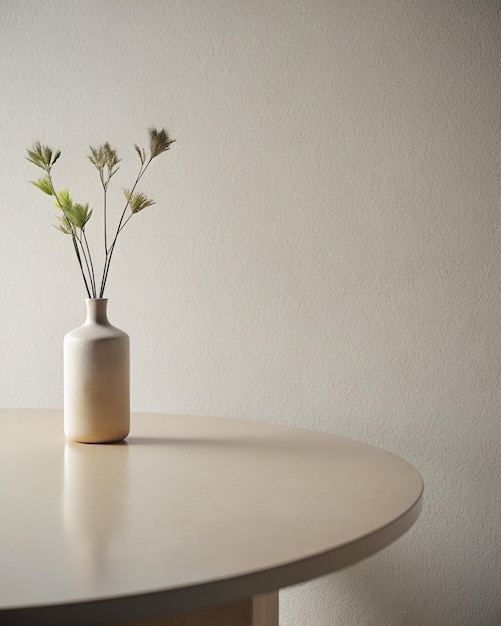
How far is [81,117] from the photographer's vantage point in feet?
7.38

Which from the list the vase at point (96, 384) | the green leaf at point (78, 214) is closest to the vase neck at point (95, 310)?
the vase at point (96, 384)

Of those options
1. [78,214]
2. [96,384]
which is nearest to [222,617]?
[96,384]

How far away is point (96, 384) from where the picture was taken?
1505 mm

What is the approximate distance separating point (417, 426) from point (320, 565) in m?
1.11

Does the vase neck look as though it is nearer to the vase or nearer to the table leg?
the vase

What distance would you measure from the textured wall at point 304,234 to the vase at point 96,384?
0.61 metres

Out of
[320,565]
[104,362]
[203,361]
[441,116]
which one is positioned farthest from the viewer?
[203,361]

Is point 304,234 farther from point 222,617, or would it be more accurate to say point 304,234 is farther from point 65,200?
point 222,617

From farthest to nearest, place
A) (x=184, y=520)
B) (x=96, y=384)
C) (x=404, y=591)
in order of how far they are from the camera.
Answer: (x=404, y=591), (x=96, y=384), (x=184, y=520)

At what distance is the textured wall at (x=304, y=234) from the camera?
1.90 meters

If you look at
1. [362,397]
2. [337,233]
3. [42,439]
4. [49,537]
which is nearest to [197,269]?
[337,233]

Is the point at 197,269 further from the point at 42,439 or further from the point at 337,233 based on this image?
the point at 42,439

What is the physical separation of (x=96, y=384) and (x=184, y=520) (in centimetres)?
54

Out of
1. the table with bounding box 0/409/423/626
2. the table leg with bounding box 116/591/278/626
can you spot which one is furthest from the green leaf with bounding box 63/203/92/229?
the table leg with bounding box 116/591/278/626
